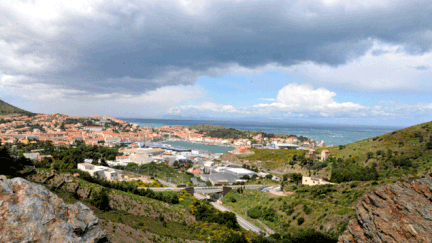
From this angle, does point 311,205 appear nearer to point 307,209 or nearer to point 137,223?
point 307,209

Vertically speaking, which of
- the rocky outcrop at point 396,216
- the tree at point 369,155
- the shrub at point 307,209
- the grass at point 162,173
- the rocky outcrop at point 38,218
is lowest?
the grass at point 162,173

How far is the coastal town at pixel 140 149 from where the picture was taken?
45.0m

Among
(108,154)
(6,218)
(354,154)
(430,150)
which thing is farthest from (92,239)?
(108,154)

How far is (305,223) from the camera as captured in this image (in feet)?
63.5

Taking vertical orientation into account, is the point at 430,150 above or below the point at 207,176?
above

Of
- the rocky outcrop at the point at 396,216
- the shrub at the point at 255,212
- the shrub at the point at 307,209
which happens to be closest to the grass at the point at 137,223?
the shrub at the point at 255,212

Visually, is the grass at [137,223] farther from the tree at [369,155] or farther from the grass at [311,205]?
the tree at [369,155]

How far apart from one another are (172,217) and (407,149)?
137ft

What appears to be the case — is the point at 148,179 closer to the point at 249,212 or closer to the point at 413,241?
the point at 249,212

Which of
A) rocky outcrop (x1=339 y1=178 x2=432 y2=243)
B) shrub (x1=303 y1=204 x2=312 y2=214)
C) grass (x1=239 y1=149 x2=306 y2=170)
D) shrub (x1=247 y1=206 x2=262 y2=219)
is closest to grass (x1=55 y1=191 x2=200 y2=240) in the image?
shrub (x1=247 y1=206 x2=262 y2=219)

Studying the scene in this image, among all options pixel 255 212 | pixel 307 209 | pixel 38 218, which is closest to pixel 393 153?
pixel 307 209

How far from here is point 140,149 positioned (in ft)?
269

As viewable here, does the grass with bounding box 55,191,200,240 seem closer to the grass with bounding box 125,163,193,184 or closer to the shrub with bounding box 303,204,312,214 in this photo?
the shrub with bounding box 303,204,312,214

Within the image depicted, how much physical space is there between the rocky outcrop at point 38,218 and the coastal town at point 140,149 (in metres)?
33.2
